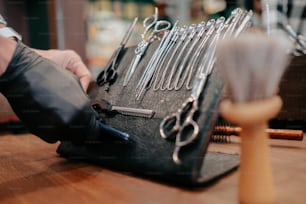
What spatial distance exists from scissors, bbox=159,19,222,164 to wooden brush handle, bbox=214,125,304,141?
19 cm

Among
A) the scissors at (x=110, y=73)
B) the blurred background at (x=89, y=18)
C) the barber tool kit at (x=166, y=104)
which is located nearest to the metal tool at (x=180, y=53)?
the barber tool kit at (x=166, y=104)

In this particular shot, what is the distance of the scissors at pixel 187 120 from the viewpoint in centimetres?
34

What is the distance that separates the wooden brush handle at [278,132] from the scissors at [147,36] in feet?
0.61

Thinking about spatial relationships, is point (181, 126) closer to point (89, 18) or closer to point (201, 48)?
point (201, 48)

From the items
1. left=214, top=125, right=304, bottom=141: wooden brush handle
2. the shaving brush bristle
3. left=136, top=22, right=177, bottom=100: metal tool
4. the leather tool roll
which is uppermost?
the shaving brush bristle

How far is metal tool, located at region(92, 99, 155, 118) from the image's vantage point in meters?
0.41

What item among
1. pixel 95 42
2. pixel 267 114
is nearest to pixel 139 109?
pixel 267 114

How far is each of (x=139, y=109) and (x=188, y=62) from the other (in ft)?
0.29

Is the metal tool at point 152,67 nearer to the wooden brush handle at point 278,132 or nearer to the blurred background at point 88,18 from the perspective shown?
the wooden brush handle at point 278,132

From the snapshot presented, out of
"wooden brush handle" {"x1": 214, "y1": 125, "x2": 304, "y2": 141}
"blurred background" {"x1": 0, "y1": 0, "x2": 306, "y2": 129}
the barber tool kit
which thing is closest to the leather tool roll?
the barber tool kit

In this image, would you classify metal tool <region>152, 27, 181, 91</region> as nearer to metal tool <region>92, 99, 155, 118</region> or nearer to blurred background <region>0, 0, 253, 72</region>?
metal tool <region>92, 99, 155, 118</region>

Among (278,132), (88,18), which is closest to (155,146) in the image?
(278,132)

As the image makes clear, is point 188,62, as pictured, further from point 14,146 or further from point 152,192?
point 14,146

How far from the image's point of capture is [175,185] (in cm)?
35
